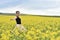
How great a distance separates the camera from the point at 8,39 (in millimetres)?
12102

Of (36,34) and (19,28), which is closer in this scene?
(36,34)

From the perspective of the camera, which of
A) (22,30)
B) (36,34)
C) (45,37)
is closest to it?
(45,37)

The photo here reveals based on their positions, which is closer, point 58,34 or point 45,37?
point 45,37

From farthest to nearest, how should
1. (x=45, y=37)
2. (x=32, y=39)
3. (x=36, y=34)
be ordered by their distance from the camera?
(x=36, y=34) < (x=45, y=37) < (x=32, y=39)

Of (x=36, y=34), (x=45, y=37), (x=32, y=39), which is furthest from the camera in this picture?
(x=36, y=34)

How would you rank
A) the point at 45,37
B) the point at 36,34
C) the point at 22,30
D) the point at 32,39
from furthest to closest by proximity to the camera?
1. the point at 22,30
2. the point at 36,34
3. the point at 45,37
4. the point at 32,39

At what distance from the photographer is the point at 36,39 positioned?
12.0 metres

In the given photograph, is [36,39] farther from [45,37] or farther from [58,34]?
[58,34]

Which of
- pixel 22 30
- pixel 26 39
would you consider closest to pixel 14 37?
pixel 26 39

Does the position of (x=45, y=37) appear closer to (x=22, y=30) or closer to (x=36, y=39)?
(x=36, y=39)

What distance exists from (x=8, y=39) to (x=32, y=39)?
3.14 ft

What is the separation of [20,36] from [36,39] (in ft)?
4.00

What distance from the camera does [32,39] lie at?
458 inches

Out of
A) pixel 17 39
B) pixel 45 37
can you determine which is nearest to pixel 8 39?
pixel 17 39
